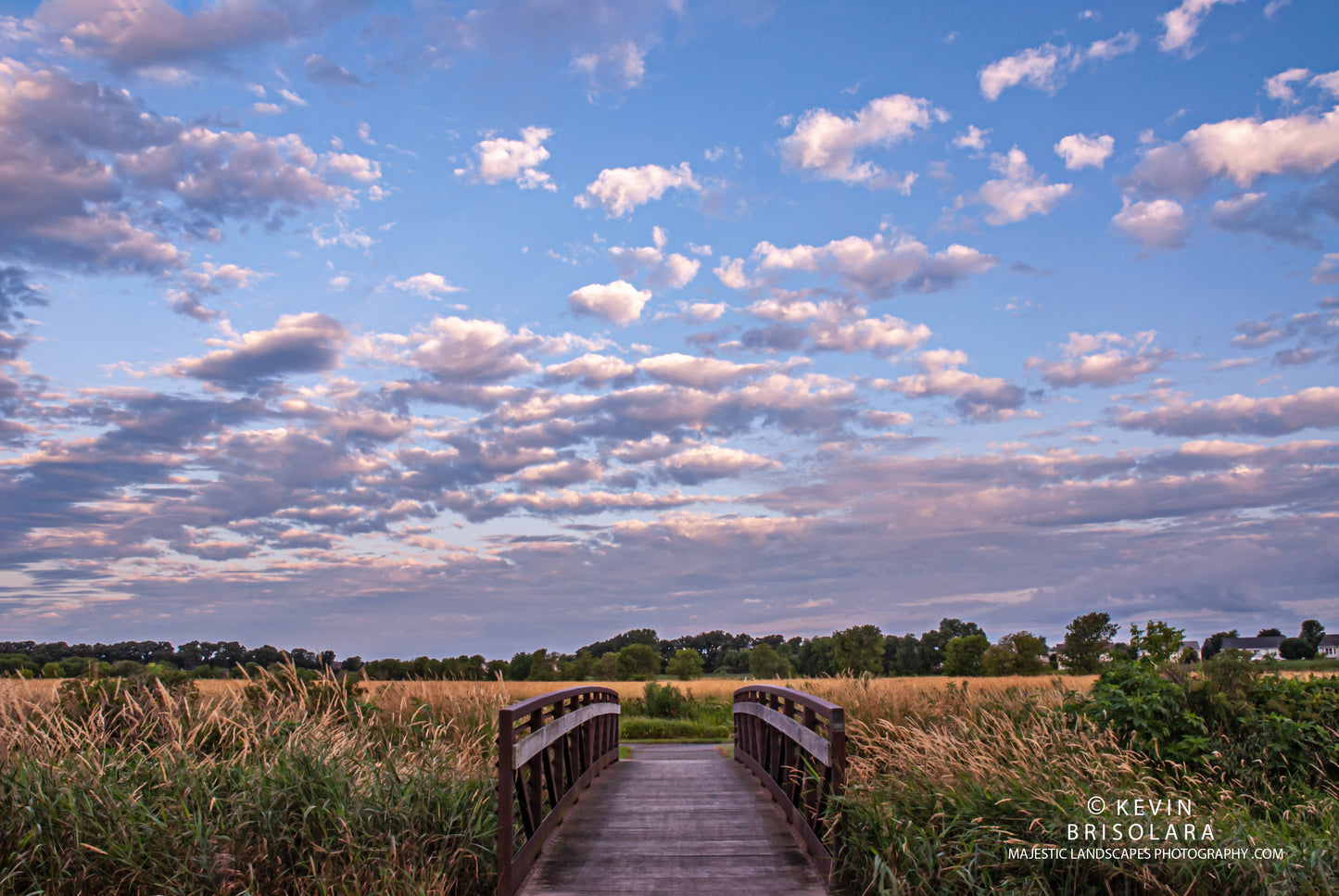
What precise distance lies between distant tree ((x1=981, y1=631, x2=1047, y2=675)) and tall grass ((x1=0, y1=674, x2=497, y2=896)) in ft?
213

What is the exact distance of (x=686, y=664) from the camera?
73.7 m

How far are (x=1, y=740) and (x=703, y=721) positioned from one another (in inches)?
715

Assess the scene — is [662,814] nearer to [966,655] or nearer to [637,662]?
[637,662]

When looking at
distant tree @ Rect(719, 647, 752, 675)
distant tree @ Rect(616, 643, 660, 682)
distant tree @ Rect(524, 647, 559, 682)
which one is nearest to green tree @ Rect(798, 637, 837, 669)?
distant tree @ Rect(719, 647, 752, 675)

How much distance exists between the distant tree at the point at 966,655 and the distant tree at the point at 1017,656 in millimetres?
4164

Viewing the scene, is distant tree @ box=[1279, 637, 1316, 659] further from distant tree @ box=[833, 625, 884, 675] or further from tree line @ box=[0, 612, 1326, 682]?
distant tree @ box=[833, 625, 884, 675]

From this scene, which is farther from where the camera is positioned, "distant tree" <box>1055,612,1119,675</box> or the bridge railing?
"distant tree" <box>1055,612,1119,675</box>

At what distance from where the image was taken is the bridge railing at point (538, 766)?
6.15m

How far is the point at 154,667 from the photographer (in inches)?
404

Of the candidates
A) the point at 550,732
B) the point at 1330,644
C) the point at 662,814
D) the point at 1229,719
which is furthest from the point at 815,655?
the point at 550,732

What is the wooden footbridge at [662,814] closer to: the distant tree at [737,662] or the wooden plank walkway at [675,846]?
the wooden plank walkway at [675,846]

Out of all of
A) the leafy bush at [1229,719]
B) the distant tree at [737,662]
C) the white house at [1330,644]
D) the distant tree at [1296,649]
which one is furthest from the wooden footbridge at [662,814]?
the white house at [1330,644]

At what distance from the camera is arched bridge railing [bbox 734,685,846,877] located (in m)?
6.74

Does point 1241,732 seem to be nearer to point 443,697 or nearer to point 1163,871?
point 1163,871
